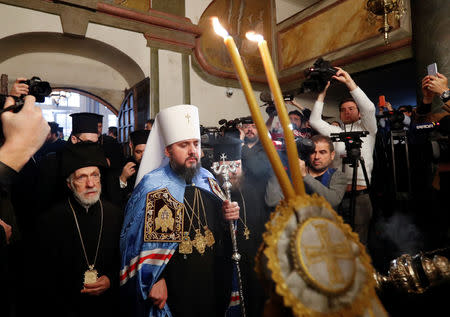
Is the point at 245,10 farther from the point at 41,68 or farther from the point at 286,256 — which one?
the point at 286,256

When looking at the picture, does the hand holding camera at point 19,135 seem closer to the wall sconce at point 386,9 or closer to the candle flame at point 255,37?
the candle flame at point 255,37

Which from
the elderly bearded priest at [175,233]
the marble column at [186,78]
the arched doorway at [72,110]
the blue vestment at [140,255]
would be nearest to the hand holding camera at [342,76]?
the elderly bearded priest at [175,233]

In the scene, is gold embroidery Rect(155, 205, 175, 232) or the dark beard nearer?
gold embroidery Rect(155, 205, 175, 232)

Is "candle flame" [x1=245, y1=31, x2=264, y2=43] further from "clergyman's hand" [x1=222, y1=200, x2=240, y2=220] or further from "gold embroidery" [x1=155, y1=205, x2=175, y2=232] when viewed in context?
"gold embroidery" [x1=155, y1=205, x2=175, y2=232]

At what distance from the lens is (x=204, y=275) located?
2.16 metres

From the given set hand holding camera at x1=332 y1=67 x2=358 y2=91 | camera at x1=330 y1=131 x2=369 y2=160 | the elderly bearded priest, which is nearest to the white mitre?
the elderly bearded priest

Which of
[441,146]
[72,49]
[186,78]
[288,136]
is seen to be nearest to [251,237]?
[441,146]

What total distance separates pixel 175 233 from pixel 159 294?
0.40 metres

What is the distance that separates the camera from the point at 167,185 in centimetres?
218

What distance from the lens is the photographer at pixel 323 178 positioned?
2.58 metres

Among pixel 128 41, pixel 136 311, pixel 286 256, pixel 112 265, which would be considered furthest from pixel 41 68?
pixel 286 256

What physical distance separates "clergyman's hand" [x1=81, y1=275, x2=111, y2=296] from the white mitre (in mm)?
776

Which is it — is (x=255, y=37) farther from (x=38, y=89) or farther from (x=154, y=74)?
(x=154, y=74)

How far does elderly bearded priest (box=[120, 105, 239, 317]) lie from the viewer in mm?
1894
